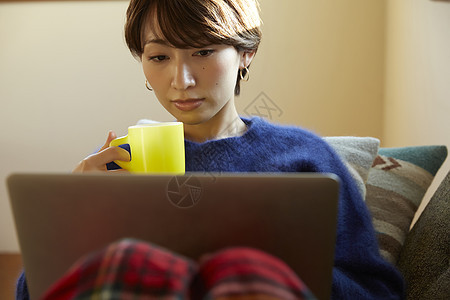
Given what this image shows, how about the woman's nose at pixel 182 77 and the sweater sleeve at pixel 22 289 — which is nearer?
the sweater sleeve at pixel 22 289

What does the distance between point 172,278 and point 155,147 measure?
1.30 feet

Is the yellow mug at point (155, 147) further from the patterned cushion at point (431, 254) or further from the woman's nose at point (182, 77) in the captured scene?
the patterned cushion at point (431, 254)

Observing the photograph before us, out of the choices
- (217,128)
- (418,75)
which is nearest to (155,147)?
(217,128)

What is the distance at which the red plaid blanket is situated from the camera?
51 cm

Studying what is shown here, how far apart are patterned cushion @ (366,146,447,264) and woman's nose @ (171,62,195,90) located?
0.59 meters

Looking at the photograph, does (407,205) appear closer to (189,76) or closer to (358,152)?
(358,152)

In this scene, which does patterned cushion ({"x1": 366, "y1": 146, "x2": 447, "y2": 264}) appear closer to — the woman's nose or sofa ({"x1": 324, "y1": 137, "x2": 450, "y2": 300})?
sofa ({"x1": 324, "y1": 137, "x2": 450, "y2": 300})

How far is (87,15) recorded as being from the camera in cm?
227

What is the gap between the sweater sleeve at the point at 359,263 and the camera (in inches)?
37.1

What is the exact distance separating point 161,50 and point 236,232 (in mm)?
575

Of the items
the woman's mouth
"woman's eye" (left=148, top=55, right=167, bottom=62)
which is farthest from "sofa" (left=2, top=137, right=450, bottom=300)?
"woman's eye" (left=148, top=55, right=167, bottom=62)

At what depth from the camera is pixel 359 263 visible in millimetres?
980

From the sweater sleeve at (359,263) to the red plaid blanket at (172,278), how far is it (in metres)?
0.44

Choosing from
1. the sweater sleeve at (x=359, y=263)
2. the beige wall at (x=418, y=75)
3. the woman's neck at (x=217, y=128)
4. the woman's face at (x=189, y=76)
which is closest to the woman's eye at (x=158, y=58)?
the woman's face at (x=189, y=76)
